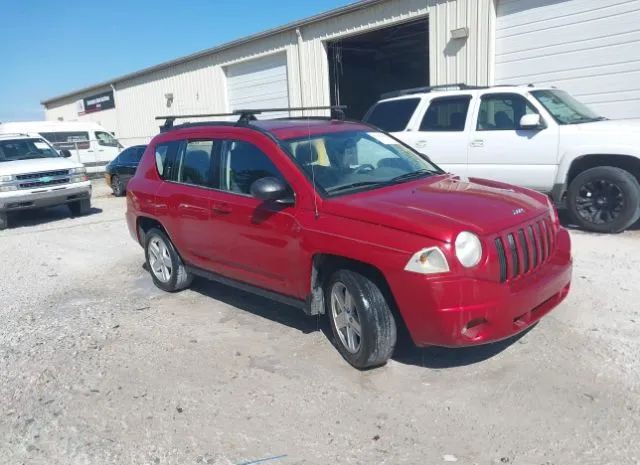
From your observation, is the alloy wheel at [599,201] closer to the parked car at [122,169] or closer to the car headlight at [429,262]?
the car headlight at [429,262]

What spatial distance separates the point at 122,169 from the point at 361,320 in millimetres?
13480

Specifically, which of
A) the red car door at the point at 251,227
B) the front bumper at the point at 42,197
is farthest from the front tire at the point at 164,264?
the front bumper at the point at 42,197

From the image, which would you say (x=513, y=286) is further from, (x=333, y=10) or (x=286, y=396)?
(x=333, y=10)

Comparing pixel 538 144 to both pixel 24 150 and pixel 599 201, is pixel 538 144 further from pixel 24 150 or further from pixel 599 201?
pixel 24 150

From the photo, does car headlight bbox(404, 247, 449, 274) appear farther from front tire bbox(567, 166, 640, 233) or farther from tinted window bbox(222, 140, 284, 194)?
front tire bbox(567, 166, 640, 233)

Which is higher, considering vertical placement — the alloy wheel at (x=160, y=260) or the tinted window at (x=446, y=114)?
the tinted window at (x=446, y=114)

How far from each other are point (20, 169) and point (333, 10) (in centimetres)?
869

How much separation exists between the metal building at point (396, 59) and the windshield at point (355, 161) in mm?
7362

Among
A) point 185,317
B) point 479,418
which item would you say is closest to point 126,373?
point 185,317

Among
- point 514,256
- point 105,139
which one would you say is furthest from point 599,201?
point 105,139

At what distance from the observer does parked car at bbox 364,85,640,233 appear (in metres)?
7.38

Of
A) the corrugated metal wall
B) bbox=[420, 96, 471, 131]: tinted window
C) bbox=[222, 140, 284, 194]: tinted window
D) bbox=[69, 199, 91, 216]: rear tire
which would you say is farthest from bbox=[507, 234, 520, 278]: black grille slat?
bbox=[69, 199, 91, 216]: rear tire

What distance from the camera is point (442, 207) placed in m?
3.82

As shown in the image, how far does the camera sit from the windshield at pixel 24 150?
11797mm
